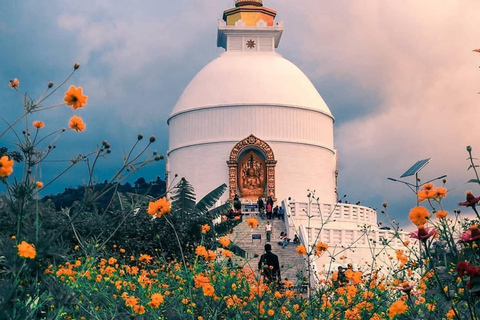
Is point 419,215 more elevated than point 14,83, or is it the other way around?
point 14,83

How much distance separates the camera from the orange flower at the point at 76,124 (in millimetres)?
4586

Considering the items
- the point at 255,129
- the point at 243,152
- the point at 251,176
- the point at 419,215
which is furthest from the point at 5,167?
the point at 255,129

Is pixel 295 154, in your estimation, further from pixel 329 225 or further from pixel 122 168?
pixel 122 168

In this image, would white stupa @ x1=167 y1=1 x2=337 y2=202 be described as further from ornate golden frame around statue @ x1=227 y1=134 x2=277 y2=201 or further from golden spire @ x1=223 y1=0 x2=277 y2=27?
golden spire @ x1=223 y1=0 x2=277 y2=27

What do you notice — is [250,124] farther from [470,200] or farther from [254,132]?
[470,200]

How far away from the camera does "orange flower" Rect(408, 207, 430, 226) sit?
3.74m

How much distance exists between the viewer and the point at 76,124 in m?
4.61

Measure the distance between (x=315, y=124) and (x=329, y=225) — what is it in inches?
312

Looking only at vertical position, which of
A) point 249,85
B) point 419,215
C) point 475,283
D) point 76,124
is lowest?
point 475,283

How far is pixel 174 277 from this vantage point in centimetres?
846

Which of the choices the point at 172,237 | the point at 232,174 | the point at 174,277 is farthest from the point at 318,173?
the point at 174,277

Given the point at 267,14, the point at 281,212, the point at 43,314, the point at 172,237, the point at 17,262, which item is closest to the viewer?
the point at 17,262

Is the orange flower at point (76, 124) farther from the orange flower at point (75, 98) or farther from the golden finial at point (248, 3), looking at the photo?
the golden finial at point (248, 3)

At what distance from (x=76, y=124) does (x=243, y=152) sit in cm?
2798
